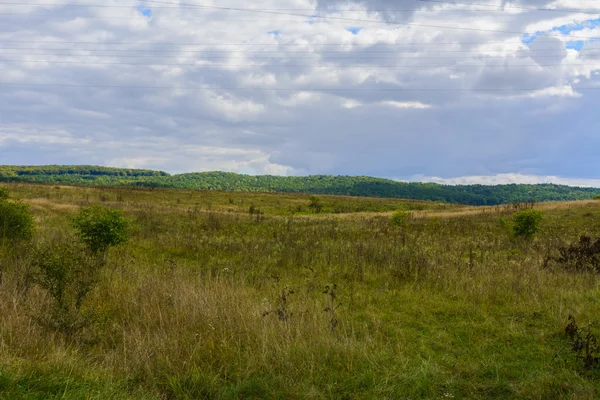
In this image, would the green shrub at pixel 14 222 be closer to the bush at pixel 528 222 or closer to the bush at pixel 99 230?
the bush at pixel 99 230

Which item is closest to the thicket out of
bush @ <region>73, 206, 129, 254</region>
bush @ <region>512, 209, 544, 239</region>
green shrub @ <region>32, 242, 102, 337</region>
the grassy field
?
bush @ <region>73, 206, 129, 254</region>

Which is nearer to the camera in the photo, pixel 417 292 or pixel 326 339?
pixel 326 339

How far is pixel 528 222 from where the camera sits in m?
18.3

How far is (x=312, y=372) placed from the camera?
4434mm

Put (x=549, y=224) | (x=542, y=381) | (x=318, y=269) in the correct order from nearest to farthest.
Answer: (x=542, y=381), (x=318, y=269), (x=549, y=224)

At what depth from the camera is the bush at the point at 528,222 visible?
18.1 metres

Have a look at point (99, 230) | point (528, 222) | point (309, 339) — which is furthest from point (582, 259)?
point (99, 230)

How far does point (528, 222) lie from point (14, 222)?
68.2 feet

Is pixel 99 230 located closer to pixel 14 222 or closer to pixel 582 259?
pixel 14 222

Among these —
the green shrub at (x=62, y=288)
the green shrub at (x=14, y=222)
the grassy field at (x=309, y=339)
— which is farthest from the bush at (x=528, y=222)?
the green shrub at (x=14, y=222)

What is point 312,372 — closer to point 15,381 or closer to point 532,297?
point 15,381

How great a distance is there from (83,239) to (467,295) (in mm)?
10088

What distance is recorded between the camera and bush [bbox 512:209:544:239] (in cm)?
1809

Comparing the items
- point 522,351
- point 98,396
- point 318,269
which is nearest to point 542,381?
point 522,351
